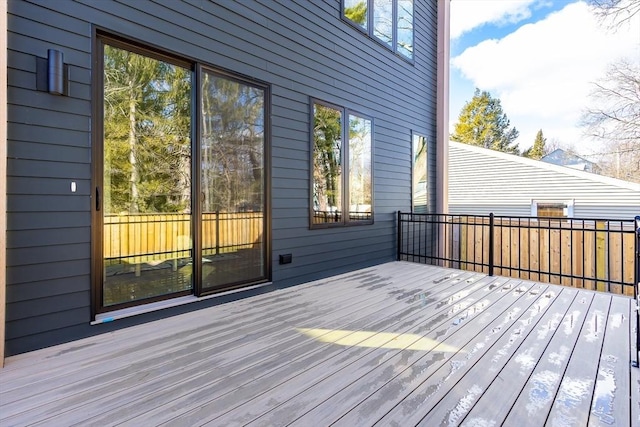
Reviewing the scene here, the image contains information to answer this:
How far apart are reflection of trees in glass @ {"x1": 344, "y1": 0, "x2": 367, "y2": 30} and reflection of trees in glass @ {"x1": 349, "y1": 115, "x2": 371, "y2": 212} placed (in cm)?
145

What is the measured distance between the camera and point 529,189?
431 inches

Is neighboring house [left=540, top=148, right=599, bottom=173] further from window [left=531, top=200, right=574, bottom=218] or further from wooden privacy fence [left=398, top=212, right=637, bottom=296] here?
wooden privacy fence [left=398, top=212, right=637, bottom=296]

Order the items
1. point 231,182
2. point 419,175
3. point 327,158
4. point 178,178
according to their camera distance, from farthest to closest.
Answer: point 419,175, point 327,158, point 231,182, point 178,178

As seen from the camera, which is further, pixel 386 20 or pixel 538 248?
pixel 386 20

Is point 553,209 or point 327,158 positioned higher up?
point 327,158

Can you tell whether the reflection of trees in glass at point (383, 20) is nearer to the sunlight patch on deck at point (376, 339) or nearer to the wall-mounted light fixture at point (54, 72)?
the wall-mounted light fixture at point (54, 72)

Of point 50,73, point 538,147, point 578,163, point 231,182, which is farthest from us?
point 538,147

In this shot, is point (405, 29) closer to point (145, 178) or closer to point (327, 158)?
point (327, 158)

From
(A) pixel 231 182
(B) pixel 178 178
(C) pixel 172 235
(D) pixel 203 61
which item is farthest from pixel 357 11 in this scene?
(C) pixel 172 235

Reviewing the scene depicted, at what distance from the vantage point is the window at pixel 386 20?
16.7ft

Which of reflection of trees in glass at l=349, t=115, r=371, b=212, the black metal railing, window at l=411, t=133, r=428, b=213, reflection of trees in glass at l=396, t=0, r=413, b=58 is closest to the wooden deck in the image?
the black metal railing

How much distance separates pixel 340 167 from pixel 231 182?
6.24ft

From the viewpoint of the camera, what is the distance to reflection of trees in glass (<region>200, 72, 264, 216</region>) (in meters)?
3.22

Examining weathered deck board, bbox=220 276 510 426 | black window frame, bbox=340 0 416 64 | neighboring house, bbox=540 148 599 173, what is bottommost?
weathered deck board, bbox=220 276 510 426
